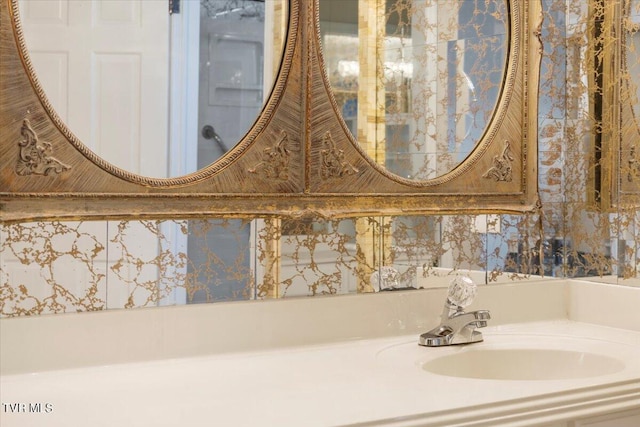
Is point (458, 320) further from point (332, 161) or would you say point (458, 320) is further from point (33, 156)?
point (33, 156)

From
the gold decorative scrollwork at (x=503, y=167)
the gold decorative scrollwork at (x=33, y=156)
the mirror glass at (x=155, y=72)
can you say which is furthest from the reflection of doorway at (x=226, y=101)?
the gold decorative scrollwork at (x=503, y=167)

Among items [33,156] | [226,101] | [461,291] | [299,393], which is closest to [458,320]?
[461,291]

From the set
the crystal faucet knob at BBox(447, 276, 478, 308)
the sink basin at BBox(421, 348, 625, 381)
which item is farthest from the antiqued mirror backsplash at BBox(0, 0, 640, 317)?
the sink basin at BBox(421, 348, 625, 381)

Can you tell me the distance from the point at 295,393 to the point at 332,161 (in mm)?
576

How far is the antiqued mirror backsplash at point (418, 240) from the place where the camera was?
149cm

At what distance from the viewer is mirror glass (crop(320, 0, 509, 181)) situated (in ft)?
5.91

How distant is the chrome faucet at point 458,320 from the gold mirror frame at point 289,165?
206 mm

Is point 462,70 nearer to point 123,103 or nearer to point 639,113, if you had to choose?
point 639,113

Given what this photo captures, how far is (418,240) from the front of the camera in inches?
75.0

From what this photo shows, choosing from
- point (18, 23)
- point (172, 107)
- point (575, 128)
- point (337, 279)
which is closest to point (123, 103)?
point (172, 107)

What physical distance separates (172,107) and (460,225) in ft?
2.49

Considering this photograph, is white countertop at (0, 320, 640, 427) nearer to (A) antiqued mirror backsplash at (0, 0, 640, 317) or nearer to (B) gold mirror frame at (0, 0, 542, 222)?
(A) antiqued mirror backsplash at (0, 0, 640, 317)

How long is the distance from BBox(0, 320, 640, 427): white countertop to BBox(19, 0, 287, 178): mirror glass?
1.24 feet

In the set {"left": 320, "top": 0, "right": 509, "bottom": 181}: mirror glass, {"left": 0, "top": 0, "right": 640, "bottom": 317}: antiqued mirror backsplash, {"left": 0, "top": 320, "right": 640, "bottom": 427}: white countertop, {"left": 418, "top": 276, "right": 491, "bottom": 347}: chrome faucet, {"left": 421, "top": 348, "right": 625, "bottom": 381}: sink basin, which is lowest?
{"left": 421, "top": 348, "right": 625, "bottom": 381}: sink basin
